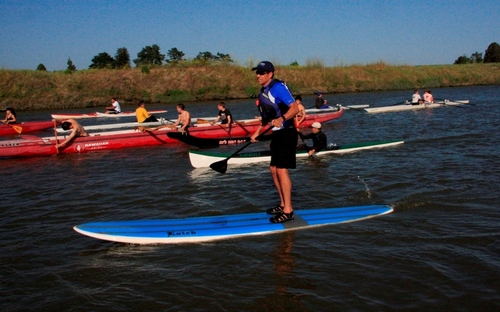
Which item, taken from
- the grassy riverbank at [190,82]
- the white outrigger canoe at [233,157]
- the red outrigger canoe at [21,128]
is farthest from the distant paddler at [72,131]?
the grassy riverbank at [190,82]

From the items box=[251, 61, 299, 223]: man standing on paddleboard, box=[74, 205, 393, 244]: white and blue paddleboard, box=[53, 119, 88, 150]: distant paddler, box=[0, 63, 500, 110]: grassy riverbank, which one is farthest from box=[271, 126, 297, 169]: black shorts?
box=[0, 63, 500, 110]: grassy riverbank

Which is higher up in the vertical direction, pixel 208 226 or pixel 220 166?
pixel 220 166

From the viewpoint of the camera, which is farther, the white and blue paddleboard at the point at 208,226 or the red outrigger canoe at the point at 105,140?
the red outrigger canoe at the point at 105,140

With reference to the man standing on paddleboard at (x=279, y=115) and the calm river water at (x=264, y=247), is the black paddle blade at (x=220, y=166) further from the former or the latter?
the man standing on paddleboard at (x=279, y=115)

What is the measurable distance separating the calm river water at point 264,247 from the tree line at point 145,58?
32.6 metres

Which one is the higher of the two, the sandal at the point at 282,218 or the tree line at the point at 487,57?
the tree line at the point at 487,57

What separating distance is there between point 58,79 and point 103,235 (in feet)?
108

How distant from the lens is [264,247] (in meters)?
4.80

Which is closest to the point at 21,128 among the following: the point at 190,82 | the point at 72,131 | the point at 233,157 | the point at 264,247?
the point at 72,131

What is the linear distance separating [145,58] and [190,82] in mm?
13519

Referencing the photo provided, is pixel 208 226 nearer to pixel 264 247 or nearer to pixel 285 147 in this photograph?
pixel 264 247

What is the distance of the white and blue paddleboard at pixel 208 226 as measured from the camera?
4789mm

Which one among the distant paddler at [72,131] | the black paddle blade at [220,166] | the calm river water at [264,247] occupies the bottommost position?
the calm river water at [264,247]

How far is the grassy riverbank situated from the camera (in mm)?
31781
